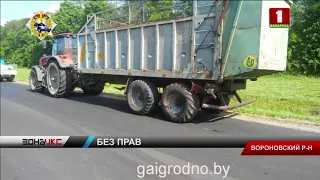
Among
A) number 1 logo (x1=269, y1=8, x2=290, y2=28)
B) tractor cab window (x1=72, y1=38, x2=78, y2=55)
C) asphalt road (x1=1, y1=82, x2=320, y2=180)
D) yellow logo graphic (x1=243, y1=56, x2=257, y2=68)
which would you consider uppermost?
number 1 logo (x1=269, y1=8, x2=290, y2=28)

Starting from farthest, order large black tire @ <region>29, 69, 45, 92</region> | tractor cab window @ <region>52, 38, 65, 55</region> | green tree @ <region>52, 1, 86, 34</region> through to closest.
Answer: large black tire @ <region>29, 69, 45, 92</region> → tractor cab window @ <region>52, 38, 65, 55</region> → green tree @ <region>52, 1, 86, 34</region>

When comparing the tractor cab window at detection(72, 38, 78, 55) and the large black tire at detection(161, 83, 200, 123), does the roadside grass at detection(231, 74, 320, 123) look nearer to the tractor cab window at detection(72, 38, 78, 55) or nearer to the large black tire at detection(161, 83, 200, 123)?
the large black tire at detection(161, 83, 200, 123)

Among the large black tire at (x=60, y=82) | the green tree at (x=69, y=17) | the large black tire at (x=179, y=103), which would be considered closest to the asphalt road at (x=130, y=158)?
the large black tire at (x=179, y=103)

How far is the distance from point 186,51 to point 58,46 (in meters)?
8.06

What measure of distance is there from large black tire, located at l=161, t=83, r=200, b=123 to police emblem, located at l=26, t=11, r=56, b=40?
633cm

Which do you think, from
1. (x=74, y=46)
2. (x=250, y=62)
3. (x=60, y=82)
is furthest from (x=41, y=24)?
(x=250, y=62)

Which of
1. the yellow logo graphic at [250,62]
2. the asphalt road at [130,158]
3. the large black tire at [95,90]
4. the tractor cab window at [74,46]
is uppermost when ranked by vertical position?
the tractor cab window at [74,46]

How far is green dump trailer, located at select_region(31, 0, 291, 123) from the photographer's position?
21.5ft

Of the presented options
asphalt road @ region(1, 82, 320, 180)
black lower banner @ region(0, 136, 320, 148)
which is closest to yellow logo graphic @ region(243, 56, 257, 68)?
asphalt road @ region(1, 82, 320, 180)

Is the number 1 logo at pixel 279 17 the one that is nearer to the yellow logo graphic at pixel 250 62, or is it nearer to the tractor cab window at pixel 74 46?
the yellow logo graphic at pixel 250 62

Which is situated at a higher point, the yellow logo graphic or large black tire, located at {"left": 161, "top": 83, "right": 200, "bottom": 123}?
the yellow logo graphic

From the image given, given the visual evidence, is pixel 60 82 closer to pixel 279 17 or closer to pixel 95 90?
pixel 95 90

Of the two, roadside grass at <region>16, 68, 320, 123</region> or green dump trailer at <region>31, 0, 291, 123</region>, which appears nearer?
roadside grass at <region>16, 68, 320, 123</region>
